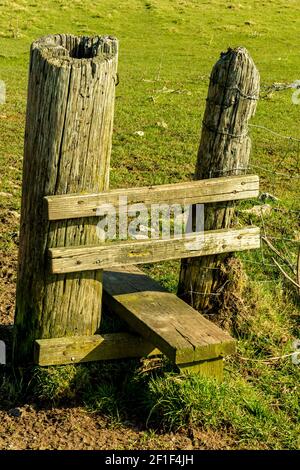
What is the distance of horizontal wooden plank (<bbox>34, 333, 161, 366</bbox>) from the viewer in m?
5.41

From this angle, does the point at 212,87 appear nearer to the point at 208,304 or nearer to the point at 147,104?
the point at 208,304

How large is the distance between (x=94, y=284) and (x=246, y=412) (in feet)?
4.22

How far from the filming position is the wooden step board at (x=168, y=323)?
17.2 ft

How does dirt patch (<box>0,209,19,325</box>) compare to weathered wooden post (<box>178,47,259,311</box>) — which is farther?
dirt patch (<box>0,209,19,325</box>)

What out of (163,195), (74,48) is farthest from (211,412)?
(74,48)

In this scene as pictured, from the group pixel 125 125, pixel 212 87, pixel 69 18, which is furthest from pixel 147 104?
pixel 69 18

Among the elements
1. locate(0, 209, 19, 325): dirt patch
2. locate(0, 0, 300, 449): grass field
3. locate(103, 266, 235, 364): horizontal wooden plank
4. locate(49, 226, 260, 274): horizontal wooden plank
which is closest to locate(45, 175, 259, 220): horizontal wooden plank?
locate(49, 226, 260, 274): horizontal wooden plank

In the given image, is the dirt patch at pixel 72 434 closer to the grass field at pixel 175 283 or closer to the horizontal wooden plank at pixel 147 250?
the grass field at pixel 175 283

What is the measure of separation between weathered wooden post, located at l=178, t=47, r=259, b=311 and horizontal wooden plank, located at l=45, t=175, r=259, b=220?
6.6 inches

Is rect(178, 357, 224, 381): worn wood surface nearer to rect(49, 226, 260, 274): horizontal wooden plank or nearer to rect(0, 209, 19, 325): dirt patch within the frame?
rect(49, 226, 260, 274): horizontal wooden plank

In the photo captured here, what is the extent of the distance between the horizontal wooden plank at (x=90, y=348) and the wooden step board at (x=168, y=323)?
0.11 m

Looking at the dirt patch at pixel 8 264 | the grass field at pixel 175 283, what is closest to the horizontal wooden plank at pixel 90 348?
the grass field at pixel 175 283

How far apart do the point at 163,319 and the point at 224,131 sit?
56.6 inches

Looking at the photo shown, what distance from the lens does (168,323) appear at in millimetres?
5539
